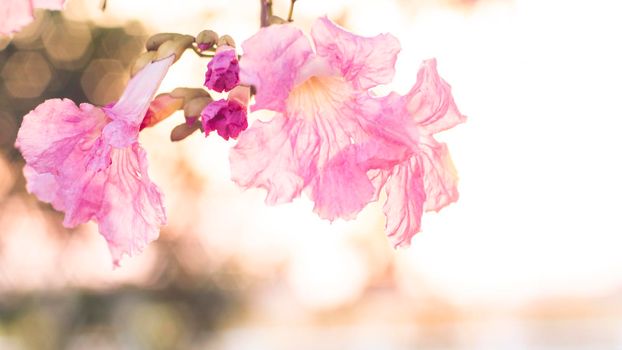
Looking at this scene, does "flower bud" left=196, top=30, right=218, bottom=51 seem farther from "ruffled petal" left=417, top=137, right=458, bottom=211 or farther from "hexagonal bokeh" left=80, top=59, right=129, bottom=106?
"hexagonal bokeh" left=80, top=59, right=129, bottom=106

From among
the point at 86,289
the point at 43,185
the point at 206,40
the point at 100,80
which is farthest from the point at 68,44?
the point at 206,40

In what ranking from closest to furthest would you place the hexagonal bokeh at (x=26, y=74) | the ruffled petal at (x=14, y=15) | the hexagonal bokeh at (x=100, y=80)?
the ruffled petal at (x=14, y=15) < the hexagonal bokeh at (x=26, y=74) < the hexagonal bokeh at (x=100, y=80)

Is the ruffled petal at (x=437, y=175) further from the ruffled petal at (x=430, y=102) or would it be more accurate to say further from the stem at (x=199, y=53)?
the stem at (x=199, y=53)

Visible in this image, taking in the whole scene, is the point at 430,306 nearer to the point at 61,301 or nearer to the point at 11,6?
the point at 61,301

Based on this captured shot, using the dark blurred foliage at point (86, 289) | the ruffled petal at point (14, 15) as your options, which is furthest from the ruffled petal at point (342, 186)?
the dark blurred foliage at point (86, 289)

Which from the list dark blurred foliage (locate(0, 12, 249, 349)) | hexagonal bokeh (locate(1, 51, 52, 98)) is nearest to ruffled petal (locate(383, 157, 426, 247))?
dark blurred foliage (locate(0, 12, 249, 349))

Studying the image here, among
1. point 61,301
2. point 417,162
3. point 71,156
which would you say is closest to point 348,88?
point 417,162
